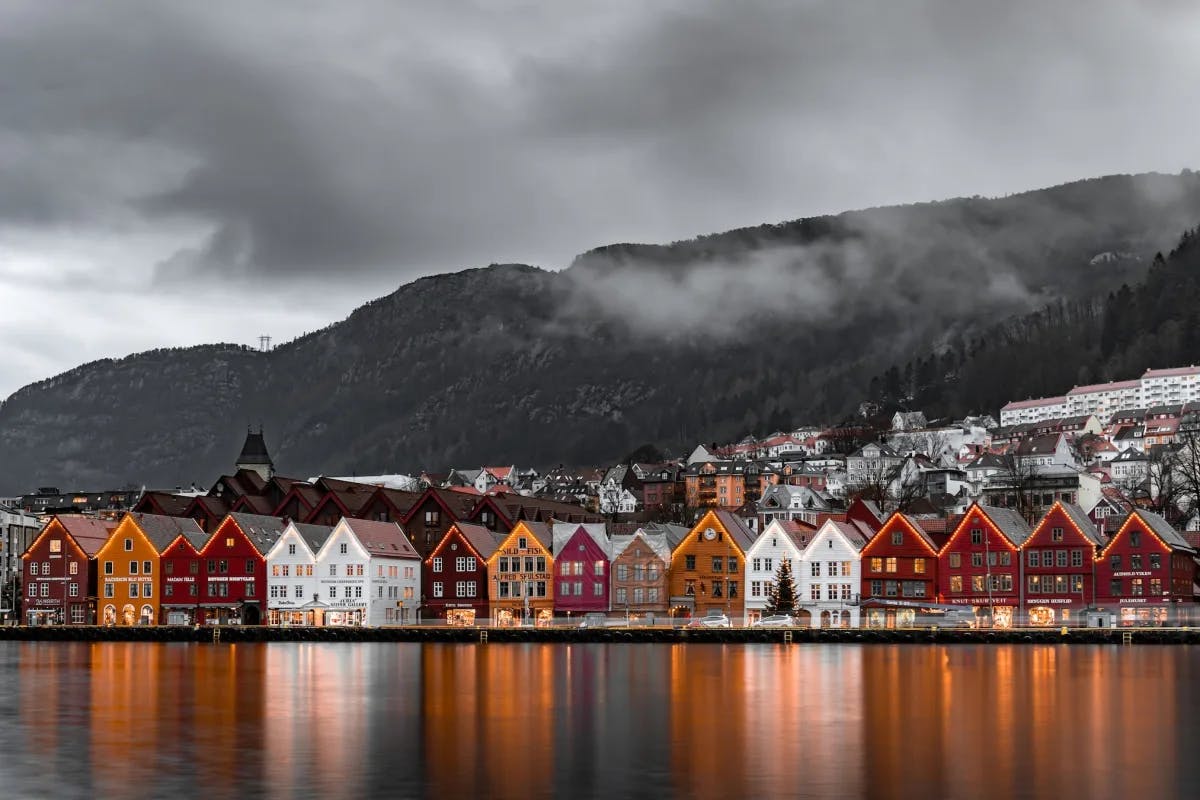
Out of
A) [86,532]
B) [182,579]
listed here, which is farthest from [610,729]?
[86,532]

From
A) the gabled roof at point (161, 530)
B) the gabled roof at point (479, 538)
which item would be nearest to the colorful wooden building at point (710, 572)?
→ the gabled roof at point (479, 538)

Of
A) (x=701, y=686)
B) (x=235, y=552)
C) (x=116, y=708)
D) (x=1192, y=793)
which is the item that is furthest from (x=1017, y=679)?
(x=235, y=552)

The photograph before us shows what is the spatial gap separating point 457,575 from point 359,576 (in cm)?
944

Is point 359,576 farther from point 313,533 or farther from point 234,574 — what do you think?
point 234,574

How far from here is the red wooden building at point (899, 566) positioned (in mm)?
122875

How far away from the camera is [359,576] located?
4958 inches

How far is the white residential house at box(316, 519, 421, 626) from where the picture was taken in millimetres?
125500

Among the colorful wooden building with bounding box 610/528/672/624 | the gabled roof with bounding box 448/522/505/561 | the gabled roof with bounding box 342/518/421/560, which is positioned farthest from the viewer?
the gabled roof with bounding box 448/522/505/561

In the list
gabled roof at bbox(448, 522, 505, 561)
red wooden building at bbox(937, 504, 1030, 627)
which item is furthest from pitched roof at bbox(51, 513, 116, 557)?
red wooden building at bbox(937, 504, 1030, 627)

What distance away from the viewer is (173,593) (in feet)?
431

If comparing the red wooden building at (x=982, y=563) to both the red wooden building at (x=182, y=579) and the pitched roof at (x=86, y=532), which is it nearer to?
the red wooden building at (x=182, y=579)

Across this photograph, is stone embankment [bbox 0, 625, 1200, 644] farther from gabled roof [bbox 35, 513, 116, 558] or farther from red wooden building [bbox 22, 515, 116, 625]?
gabled roof [bbox 35, 513, 116, 558]

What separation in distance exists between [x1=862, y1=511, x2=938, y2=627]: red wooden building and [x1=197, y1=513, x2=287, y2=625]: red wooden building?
48.7 m

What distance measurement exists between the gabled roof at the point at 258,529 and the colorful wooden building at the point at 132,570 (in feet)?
15.4
